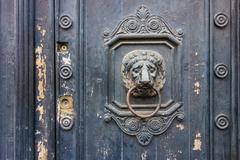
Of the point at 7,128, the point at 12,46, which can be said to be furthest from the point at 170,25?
the point at 7,128

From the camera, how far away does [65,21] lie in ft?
5.73

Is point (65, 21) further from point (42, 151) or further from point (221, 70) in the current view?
point (221, 70)

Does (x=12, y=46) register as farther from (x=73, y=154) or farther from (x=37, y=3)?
(x=73, y=154)

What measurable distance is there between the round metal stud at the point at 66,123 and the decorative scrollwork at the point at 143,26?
320 millimetres

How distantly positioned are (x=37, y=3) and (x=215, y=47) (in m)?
0.68

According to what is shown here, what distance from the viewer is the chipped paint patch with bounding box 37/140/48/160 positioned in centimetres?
173

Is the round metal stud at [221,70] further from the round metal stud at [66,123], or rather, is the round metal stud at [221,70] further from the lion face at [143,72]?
the round metal stud at [66,123]

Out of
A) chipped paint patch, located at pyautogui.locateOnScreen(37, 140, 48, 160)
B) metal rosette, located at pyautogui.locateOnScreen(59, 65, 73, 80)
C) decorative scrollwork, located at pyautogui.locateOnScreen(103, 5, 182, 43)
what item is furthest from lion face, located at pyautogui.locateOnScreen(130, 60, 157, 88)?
chipped paint patch, located at pyautogui.locateOnScreen(37, 140, 48, 160)

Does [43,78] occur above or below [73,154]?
above

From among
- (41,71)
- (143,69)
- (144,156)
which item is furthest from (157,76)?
(41,71)

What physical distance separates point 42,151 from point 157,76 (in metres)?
0.50

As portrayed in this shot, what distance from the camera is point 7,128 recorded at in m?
1.68

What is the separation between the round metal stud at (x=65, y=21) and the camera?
1743 millimetres


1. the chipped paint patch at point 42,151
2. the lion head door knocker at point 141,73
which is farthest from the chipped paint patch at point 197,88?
the chipped paint patch at point 42,151
